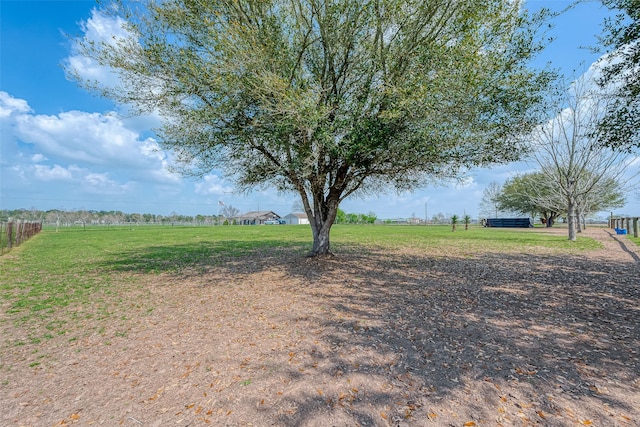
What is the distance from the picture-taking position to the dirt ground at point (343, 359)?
304cm

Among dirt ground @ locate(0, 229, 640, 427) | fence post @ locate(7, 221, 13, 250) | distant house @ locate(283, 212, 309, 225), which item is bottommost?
dirt ground @ locate(0, 229, 640, 427)

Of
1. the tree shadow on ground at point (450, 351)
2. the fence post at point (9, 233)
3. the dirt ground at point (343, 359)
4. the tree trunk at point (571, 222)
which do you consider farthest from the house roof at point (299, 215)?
the dirt ground at point (343, 359)

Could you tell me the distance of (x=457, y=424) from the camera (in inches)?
110

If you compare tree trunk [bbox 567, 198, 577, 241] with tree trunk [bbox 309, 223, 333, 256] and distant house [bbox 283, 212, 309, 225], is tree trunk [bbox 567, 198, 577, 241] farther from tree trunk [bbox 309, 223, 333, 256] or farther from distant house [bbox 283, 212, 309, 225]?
distant house [bbox 283, 212, 309, 225]

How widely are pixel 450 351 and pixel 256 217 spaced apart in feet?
342

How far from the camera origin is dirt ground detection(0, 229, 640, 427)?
119 inches

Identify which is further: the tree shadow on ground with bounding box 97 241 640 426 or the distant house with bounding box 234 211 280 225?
the distant house with bounding box 234 211 280 225

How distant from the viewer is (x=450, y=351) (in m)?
4.21

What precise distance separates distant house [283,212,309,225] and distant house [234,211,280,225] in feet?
14.3

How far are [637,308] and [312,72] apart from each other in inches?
403

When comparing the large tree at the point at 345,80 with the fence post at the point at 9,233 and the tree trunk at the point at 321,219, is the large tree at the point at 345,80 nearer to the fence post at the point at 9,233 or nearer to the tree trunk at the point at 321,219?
the tree trunk at the point at 321,219

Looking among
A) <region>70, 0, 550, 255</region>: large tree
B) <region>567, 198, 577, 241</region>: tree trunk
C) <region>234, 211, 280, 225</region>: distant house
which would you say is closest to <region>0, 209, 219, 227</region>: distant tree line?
<region>234, 211, 280, 225</region>: distant house

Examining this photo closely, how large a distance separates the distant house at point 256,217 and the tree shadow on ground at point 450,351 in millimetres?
97228

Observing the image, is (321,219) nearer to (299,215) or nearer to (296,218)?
(299,215)
